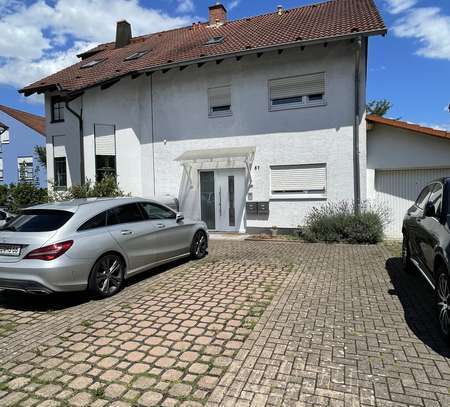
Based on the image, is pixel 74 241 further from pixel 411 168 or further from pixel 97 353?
pixel 411 168

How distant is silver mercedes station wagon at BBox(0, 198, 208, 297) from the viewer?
5.36m

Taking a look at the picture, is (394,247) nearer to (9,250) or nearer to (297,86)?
(297,86)

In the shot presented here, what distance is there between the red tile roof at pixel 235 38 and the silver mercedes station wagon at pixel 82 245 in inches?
334

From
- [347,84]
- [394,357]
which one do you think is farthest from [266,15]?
[394,357]

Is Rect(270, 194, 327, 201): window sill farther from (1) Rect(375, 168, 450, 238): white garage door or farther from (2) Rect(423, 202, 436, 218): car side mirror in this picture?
(2) Rect(423, 202, 436, 218): car side mirror

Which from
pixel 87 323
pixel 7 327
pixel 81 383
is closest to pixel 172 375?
pixel 81 383

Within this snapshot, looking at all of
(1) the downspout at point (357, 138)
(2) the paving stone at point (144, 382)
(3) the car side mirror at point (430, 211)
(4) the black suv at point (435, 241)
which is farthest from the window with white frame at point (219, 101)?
(2) the paving stone at point (144, 382)

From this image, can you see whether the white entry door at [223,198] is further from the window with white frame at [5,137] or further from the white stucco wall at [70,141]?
the window with white frame at [5,137]

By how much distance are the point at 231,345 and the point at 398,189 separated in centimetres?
1026

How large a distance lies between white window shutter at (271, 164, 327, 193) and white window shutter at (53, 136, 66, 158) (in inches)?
371

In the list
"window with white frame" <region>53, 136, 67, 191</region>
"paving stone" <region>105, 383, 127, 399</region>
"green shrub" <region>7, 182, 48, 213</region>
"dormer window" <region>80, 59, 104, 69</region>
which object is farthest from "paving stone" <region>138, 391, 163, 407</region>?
"dormer window" <region>80, 59, 104, 69</region>

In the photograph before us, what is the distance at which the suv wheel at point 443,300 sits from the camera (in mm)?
4160

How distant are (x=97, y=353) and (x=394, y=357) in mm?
3127

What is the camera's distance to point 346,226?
11352 mm
